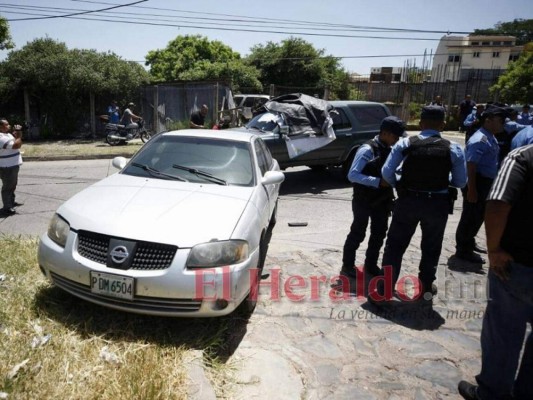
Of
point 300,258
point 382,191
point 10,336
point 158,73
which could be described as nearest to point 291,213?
point 300,258

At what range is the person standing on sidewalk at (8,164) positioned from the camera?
6309 millimetres

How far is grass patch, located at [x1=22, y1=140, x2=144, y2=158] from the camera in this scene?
42.0 feet

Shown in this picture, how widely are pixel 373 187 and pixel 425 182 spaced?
0.62 metres

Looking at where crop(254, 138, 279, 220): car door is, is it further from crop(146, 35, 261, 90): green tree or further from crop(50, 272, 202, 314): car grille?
crop(146, 35, 261, 90): green tree

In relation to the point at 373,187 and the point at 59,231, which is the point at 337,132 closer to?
the point at 373,187

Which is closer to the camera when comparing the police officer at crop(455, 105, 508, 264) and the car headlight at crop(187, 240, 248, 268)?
the car headlight at crop(187, 240, 248, 268)

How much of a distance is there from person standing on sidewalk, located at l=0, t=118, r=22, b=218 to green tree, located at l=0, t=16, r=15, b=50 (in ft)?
40.4

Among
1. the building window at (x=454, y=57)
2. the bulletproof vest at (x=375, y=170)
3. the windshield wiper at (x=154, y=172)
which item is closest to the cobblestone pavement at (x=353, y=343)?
the bulletproof vest at (x=375, y=170)

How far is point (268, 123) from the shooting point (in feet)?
29.0

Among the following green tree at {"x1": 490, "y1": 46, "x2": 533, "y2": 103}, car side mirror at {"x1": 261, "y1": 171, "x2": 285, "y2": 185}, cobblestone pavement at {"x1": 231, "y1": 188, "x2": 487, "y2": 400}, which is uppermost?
green tree at {"x1": 490, "y1": 46, "x2": 533, "y2": 103}

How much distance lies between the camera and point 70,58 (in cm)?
1708

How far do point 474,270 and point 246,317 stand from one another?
3.07 m

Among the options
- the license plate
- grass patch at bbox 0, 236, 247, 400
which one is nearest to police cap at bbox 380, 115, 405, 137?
grass patch at bbox 0, 236, 247, 400

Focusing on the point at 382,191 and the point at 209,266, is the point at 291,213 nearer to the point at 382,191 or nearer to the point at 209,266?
the point at 382,191
